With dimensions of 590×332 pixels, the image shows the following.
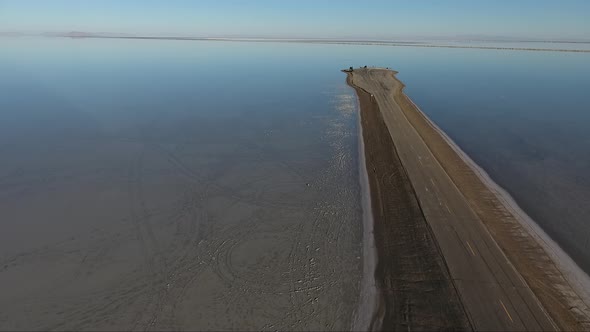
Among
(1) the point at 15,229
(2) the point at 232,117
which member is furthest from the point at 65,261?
(2) the point at 232,117

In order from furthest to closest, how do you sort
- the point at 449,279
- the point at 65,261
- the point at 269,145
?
the point at 269,145, the point at 65,261, the point at 449,279

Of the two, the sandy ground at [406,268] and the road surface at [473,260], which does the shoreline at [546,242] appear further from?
the sandy ground at [406,268]

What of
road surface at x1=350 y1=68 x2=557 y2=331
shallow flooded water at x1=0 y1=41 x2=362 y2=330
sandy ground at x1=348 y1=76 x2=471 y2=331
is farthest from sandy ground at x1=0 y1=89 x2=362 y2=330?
road surface at x1=350 y1=68 x2=557 y2=331

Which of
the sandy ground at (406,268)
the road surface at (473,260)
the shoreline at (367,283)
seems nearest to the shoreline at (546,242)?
the road surface at (473,260)

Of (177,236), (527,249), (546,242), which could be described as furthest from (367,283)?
(546,242)

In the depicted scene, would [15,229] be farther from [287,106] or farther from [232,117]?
[287,106]

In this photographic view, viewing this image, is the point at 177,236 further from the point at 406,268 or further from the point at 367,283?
the point at 406,268
